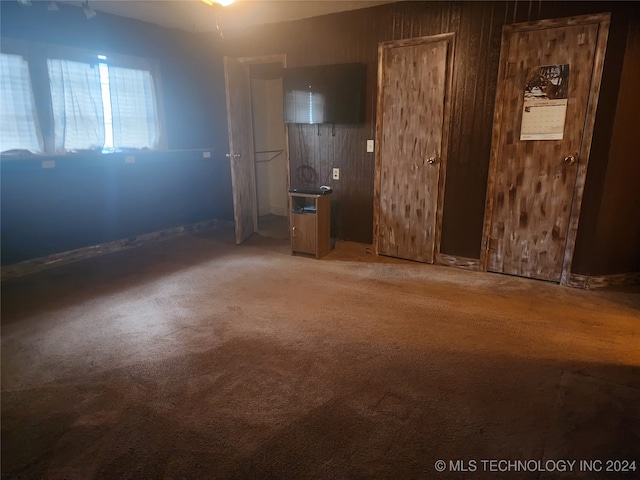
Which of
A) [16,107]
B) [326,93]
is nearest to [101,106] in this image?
[16,107]

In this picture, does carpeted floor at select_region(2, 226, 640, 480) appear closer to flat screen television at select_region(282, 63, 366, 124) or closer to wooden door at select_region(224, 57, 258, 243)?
wooden door at select_region(224, 57, 258, 243)

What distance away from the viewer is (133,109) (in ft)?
14.7

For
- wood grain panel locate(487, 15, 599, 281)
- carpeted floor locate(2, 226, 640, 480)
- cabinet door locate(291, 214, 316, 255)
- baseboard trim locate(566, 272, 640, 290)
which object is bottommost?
carpeted floor locate(2, 226, 640, 480)

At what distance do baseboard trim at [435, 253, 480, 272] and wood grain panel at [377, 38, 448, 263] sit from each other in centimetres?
9

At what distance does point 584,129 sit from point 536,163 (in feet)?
1.33

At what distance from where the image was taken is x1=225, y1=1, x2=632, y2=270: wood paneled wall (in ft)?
10.4

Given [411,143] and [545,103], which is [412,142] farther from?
[545,103]

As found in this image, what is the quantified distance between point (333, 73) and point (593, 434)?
3650mm

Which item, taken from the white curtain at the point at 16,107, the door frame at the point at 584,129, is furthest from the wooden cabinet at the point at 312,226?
the white curtain at the point at 16,107

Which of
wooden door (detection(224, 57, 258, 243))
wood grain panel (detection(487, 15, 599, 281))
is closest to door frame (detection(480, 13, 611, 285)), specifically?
wood grain panel (detection(487, 15, 599, 281))

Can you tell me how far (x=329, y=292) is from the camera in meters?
3.32

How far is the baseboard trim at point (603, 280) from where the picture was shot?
3.34 metres

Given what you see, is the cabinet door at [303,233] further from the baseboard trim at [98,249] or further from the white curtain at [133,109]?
the white curtain at [133,109]

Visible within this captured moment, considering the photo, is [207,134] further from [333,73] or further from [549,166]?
[549,166]
